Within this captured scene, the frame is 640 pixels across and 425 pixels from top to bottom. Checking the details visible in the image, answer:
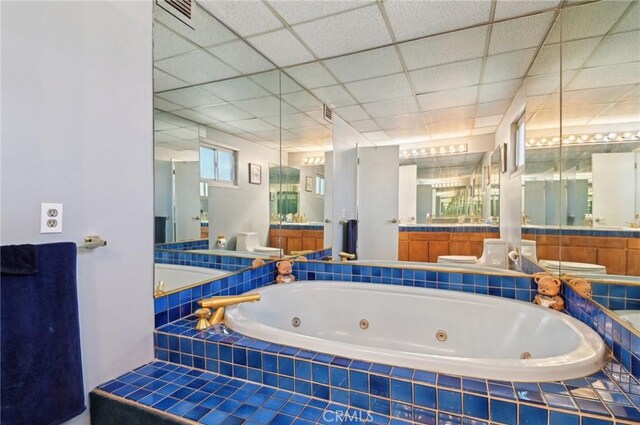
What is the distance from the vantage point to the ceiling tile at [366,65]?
6.73 feet

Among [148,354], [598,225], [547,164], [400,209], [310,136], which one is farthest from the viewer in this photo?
[310,136]

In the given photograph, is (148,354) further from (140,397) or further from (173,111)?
(173,111)

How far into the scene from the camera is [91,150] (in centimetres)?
103

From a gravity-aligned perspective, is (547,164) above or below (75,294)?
above

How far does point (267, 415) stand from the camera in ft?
2.89

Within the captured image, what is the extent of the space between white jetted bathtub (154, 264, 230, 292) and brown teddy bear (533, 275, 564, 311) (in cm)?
180

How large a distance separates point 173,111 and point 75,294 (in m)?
0.99

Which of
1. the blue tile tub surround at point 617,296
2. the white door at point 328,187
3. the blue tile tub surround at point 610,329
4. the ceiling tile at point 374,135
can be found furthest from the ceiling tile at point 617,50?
the white door at point 328,187

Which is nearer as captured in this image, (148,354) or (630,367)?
(630,367)

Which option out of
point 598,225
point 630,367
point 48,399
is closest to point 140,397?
point 48,399

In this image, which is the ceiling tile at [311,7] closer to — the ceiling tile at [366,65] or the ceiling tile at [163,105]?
the ceiling tile at [366,65]

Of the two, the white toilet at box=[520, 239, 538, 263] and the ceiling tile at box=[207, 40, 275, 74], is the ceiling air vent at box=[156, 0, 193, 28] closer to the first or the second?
the ceiling tile at box=[207, 40, 275, 74]

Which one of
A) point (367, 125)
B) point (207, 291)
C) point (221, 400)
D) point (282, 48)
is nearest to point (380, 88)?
point (367, 125)

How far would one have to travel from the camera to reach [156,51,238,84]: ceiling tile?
1.56 metres
